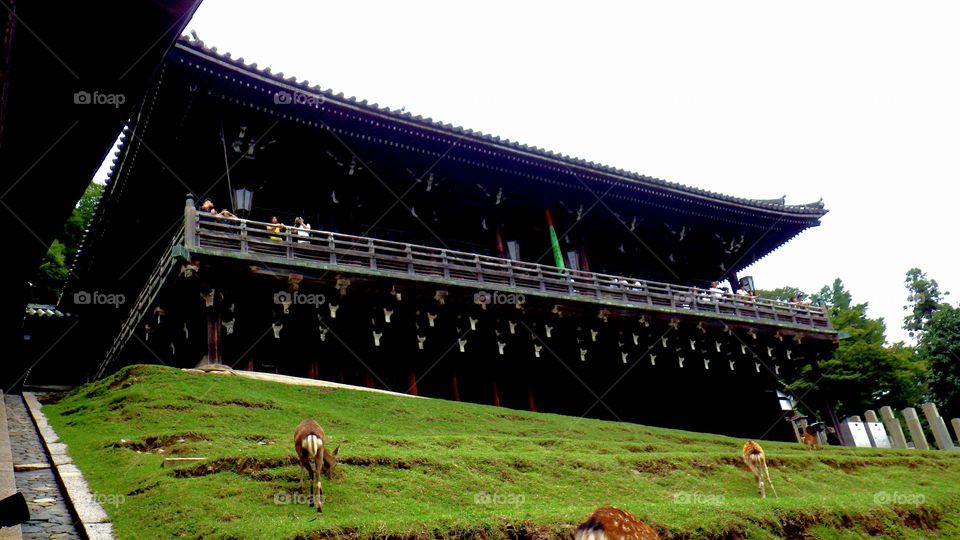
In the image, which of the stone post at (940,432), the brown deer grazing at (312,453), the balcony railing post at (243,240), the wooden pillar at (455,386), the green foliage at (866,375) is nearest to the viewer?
the brown deer grazing at (312,453)

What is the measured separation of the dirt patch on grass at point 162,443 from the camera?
9.83 m

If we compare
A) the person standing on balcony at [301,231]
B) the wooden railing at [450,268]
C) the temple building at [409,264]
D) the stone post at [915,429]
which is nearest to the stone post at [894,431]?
the stone post at [915,429]

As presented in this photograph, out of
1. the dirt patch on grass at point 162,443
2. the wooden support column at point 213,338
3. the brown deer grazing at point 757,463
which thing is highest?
the wooden support column at point 213,338

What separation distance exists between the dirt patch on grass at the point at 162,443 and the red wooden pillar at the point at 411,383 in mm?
9917

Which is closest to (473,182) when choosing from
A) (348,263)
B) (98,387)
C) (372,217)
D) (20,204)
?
(372,217)

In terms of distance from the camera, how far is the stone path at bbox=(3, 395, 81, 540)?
22.0 ft

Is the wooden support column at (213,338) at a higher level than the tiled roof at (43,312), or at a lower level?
lower

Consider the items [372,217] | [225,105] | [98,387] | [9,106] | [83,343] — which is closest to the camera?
[9,106]

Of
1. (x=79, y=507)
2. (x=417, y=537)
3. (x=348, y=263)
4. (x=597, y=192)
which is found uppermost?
(x=597, y=192)

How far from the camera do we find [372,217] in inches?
893

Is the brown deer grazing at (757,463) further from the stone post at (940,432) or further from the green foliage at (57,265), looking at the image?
the green foliage at (57,265)

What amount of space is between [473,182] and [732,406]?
14233 mm

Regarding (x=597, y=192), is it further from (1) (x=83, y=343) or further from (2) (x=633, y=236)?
(1) (x=83, y=343)

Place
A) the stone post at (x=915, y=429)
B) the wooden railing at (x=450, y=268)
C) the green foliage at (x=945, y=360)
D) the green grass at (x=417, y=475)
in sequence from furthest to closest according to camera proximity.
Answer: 1. the green foliage at (x=945, y=360)
2. the stone post at (x=915, y=429)
3. the wooden railing at (x=450, y=268)
4. the green grass at (x=417, y=475)
